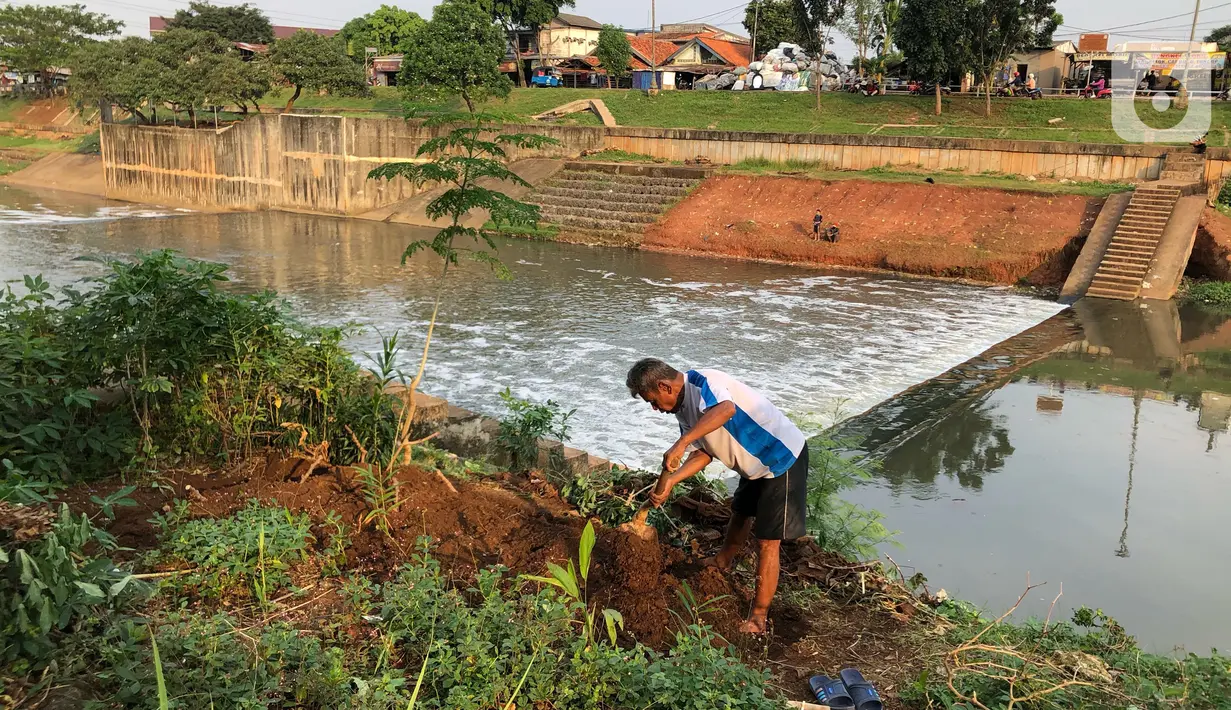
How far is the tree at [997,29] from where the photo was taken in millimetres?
28438

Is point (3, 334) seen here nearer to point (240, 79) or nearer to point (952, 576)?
point (952, 576)

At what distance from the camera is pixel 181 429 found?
5.26 m

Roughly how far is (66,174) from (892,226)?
1394 inches

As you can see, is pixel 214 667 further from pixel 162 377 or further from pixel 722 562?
pixel 722 562

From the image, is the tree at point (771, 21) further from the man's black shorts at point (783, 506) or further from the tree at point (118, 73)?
the man's black shorts at point (783, 506)

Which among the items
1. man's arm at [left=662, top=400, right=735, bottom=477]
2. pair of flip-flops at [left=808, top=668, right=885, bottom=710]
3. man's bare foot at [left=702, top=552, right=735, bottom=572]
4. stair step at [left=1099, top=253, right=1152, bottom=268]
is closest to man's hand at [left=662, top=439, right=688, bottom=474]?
man's arm at [left=662, top=400, right=735, bottom=477]

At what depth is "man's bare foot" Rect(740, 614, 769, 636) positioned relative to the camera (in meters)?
4.17

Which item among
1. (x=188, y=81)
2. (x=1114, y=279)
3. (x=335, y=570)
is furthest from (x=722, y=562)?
(x=188, y=81)

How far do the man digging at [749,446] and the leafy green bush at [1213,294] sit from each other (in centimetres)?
1512

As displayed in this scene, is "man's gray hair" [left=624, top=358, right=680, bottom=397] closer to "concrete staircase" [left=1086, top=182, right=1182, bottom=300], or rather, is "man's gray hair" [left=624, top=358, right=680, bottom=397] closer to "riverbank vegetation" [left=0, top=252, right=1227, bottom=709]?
"riverbank vegetation" [left=0, top=252, right=1227, bottom=709]

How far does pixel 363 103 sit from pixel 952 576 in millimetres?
43178

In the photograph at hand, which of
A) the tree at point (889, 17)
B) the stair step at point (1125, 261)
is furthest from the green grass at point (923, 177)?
the tree at point (889, 17)

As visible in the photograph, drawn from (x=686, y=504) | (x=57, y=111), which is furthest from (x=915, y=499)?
(x=57, y=111)

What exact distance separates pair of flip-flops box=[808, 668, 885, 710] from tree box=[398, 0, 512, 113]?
108ft
